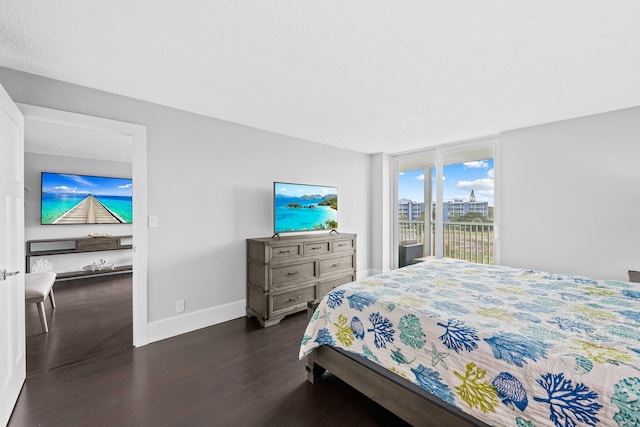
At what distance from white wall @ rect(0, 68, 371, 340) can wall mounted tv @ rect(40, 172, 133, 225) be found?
379 cm

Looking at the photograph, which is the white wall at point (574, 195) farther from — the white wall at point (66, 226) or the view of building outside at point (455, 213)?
the white wall at point (66, 226)

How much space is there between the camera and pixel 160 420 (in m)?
1.78

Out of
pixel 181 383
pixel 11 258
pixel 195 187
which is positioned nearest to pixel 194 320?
pixel 181 383

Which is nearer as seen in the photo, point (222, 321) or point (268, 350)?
point (268, 350)

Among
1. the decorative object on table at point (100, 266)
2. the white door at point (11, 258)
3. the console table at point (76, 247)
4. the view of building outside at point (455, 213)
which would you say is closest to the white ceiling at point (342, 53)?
the white door at point (11, 258)

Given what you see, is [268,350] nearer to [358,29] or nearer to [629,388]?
[629,388]

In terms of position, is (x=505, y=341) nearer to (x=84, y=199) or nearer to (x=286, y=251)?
(x=286, y=251)

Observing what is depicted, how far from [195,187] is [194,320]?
4.80 feet

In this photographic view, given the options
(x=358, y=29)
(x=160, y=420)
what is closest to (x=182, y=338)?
(x=160, y=420)

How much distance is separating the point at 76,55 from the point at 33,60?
0.36 metres

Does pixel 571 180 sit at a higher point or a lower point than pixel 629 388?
higher

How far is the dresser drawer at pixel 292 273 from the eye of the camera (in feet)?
10.8

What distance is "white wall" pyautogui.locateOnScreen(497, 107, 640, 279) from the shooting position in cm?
296

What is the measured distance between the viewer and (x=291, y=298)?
3.43 metres
